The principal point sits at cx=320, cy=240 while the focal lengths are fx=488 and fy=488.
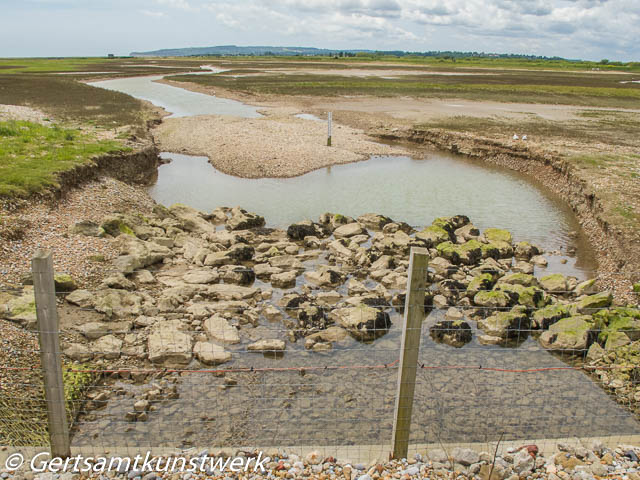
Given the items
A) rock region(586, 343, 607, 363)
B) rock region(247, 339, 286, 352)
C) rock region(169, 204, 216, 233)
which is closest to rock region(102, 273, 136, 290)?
rock region(247, 339, 286, 352)

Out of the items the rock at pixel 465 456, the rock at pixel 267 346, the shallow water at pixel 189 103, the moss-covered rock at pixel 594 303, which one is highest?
the shallow water at pixel 189 103

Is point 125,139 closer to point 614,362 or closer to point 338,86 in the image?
point 614,362

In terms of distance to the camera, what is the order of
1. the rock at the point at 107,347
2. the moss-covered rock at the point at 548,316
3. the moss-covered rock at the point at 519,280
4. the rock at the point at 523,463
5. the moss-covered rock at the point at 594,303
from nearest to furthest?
1. the rock at the point at 523,463
2. the rock at the point at 107,347
3. the moss-covered rock at the point at 548,316
4. the moss-covered rock at the point at 594,303
5. the moss-covered rock at the point at 519,280

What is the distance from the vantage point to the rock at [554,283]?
1362cm

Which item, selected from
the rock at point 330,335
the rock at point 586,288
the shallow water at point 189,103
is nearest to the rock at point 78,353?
the rock at point 330,335

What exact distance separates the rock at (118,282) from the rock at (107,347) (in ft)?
7.84

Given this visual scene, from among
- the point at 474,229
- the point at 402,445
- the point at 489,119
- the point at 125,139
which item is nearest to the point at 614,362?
the point at 402,445

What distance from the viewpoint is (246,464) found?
219 inches

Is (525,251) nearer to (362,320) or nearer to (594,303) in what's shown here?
(594,303)

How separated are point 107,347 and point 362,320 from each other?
5.42 metres

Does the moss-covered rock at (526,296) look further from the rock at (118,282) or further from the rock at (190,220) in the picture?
the rock at (190,220)

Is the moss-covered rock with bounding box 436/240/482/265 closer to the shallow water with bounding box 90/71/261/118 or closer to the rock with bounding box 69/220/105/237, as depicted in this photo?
the rock with bounding box 69/220/105/237

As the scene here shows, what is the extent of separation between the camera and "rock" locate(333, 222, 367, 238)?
18.0 meters

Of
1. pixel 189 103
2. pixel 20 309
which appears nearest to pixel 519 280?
→ pixel 20 309
